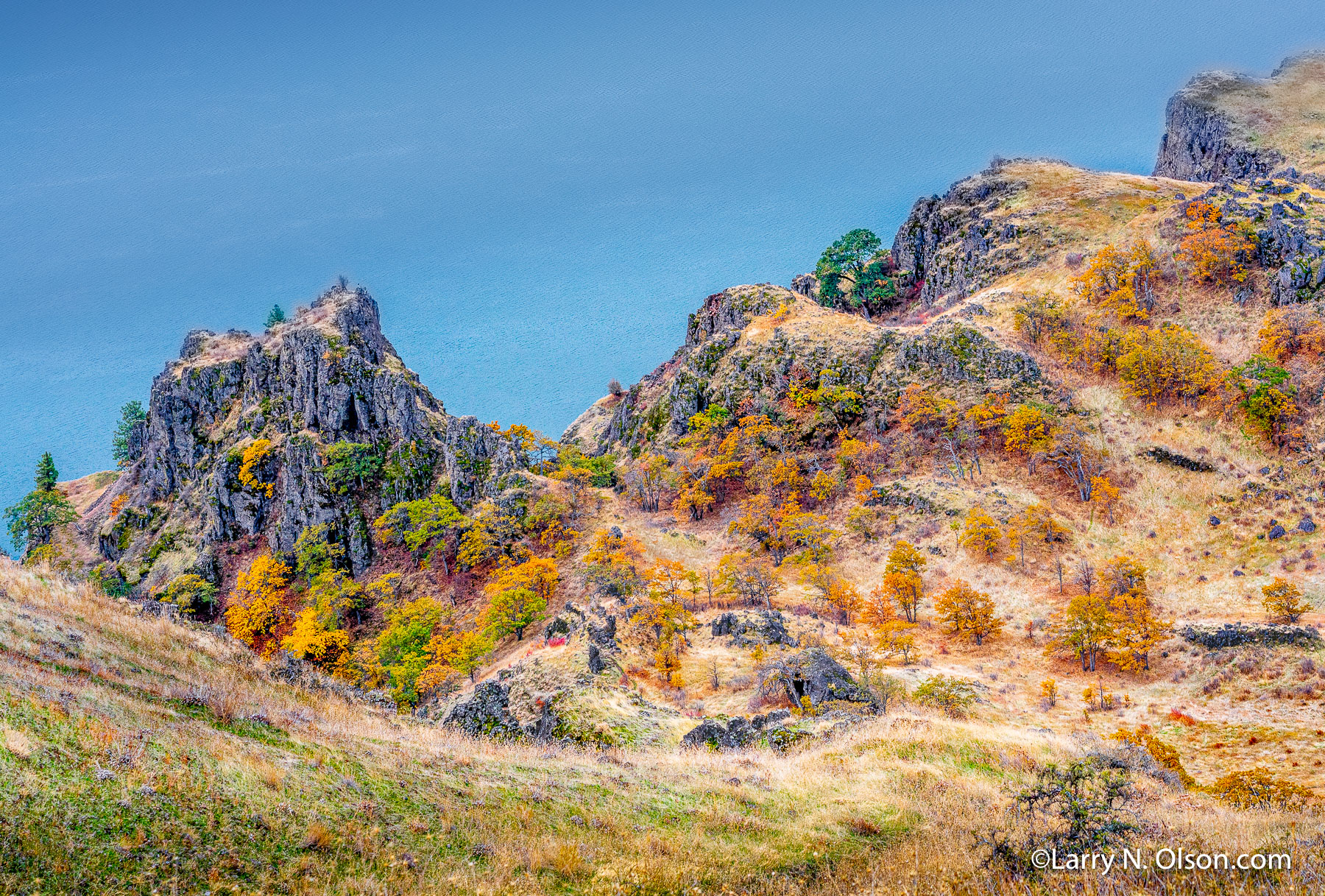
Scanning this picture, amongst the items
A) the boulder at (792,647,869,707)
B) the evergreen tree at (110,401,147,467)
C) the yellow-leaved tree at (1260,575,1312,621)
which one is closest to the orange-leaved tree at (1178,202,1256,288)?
the yellow-leaved tree at (1260,575,1312,621)

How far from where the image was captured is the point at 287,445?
277 feet

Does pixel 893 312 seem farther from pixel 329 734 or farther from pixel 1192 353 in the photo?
pixel 329 734

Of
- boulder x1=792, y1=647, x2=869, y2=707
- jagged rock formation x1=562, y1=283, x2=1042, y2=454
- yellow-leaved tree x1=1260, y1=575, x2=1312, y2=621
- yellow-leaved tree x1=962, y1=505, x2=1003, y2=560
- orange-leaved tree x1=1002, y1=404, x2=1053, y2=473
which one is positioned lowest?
boulder x1=792, y1=647, x2=869, y2=707

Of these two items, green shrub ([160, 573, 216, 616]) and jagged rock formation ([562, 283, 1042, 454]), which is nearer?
jagged rock formation ([562, 283, 1042, 454])

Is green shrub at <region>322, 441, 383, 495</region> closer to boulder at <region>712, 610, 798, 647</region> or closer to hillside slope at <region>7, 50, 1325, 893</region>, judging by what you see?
hillside slope at <region>7, 50, 1325, 893</region>

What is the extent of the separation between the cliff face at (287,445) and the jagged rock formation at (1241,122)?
11767cm

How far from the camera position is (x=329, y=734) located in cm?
1566

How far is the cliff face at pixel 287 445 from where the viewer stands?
8119cm

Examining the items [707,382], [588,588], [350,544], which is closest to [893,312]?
[707,382]

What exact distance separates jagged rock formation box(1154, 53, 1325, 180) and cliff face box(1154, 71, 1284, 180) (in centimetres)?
13

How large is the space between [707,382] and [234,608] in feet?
190

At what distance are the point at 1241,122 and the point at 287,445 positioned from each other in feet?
499

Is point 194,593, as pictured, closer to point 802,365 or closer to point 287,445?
point 287,445

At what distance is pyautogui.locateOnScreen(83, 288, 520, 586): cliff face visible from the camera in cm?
8119
